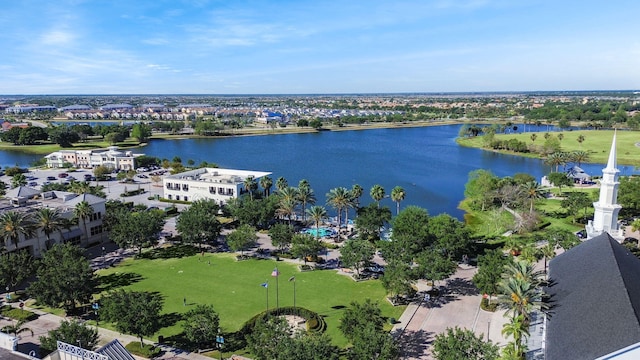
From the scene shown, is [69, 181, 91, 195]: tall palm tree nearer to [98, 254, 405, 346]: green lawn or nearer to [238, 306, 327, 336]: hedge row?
[98, 254, 405, 346]: green lawn

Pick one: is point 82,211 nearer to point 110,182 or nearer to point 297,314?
point 297,314

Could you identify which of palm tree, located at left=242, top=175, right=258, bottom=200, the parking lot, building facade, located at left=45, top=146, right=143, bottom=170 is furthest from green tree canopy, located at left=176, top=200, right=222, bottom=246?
building facade, located at left=45, top=146, right=143, bottom=170

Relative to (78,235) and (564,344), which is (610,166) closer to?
(564,344)

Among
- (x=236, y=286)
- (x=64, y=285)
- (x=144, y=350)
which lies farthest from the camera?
(x=236, y=286)

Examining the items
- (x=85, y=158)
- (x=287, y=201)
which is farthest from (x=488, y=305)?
(x=85, y=158)

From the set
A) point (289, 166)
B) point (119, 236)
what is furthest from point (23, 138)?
point (119, 236)
